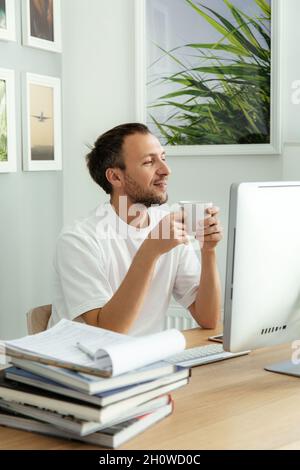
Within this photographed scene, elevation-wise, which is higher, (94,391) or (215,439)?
(94,391)

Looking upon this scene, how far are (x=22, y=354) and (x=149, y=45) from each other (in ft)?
8.23

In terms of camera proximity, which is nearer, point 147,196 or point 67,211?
point 147,196

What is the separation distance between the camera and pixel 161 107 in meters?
3.55

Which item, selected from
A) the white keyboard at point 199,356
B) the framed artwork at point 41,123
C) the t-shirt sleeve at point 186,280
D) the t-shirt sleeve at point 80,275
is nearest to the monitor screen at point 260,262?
the white keyboard at point 199,356

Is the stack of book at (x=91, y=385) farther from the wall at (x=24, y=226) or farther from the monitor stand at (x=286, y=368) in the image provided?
the wall at (x=24, y=226)

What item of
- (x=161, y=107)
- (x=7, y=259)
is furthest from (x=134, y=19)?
(x=7, y=259)

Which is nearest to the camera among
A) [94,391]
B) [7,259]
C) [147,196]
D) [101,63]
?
[94,391]

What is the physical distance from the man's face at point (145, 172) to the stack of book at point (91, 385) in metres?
1.04

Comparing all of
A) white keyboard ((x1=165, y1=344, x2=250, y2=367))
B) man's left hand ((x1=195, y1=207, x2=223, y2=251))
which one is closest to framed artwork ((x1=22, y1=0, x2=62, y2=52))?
man's left hand ((x1=195, y1=207, x2=223, y2=251))

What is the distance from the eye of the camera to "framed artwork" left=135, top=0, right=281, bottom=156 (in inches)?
127

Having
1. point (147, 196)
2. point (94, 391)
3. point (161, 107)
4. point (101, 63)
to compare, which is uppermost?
point (101, 63)

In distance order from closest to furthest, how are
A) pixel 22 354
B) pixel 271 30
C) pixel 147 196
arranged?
pixel 22 354 < pixel 147 196 < pixel 271 30

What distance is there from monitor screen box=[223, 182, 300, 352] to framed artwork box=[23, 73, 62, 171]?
2.01 meters

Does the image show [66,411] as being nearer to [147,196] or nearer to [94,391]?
[94,391]
